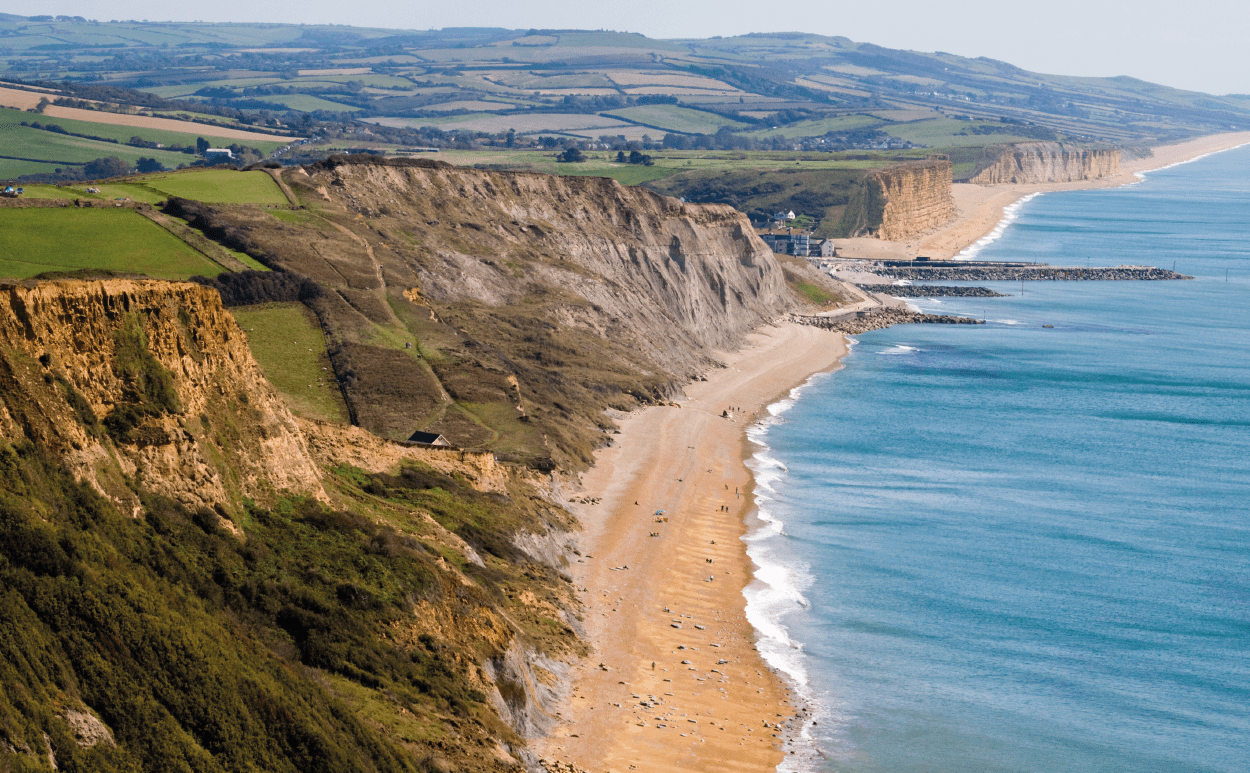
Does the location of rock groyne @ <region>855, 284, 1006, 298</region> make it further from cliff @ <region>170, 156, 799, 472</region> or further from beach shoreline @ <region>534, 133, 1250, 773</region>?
beach shoreline @ <region>534, 133, 1250, 773</region>

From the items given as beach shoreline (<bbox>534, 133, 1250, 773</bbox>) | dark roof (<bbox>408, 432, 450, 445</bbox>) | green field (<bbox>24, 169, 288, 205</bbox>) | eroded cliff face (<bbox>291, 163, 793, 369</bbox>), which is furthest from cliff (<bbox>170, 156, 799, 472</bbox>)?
beach shoreline (<bbox>534, 133, 1250, 773</bbox>)

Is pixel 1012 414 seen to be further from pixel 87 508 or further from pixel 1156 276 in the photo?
pixel 1156 276

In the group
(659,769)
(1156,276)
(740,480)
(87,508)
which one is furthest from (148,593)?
(1156,276)

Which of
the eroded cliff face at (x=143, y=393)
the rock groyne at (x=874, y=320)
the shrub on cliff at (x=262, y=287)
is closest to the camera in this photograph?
the eroded cliff face at (x=143, y=393)

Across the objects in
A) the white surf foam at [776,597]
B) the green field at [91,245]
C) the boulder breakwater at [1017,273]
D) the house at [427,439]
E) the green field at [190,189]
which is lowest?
the white surf foam at [776,597]

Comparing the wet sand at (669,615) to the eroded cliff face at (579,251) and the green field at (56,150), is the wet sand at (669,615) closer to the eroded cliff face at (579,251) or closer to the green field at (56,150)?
the eroded cliff face at (579,251)

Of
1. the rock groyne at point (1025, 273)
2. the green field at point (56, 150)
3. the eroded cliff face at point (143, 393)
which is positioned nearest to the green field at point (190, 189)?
the eroded cliff face at point (143, 393)

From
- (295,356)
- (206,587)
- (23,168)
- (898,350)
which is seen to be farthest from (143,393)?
(23,168)
